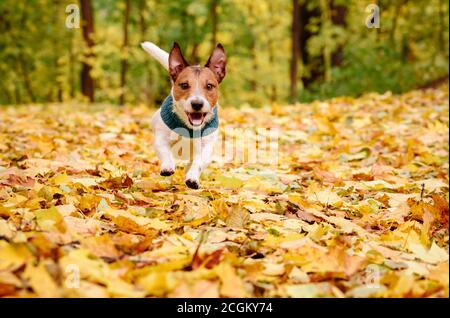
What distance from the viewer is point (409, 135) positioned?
21.2 feet

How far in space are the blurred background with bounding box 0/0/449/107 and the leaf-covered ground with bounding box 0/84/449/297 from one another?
23.8 feet

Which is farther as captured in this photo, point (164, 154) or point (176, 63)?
point (176, 63)

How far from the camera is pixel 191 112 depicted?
4086mm

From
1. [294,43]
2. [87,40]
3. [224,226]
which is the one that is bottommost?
[224,226]

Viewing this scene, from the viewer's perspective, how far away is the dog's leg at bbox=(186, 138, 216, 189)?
3.72m

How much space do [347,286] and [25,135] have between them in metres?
5.06

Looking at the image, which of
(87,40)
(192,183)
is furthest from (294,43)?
(192,183)

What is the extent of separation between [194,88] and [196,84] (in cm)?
4

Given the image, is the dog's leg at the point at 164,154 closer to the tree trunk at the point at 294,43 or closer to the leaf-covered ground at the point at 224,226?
the leaf-covered ground at the point at 224,226

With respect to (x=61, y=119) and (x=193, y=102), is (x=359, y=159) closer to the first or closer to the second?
(x=193, y=102)

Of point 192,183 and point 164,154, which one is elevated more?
point 164,154

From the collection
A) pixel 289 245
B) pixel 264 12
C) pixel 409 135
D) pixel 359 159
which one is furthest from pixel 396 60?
pixel 264 12

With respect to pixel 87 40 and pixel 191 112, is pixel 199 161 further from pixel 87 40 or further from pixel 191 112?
pixel 87 40

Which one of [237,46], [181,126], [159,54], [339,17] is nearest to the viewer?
[181,126]
